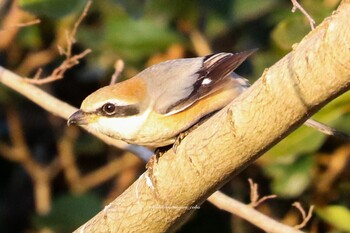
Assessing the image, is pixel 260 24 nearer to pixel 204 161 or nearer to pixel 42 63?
pixel 42 63

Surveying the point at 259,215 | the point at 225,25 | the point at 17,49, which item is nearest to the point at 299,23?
the point at 225,25

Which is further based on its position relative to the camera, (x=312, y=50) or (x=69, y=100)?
(x=69, y=100)

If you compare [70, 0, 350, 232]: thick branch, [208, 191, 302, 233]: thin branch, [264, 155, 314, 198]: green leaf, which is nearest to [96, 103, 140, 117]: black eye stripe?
[70, 0, 350, 232]: thick branch

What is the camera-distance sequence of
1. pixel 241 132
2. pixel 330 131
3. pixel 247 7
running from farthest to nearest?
1. pixel 247 7
2. pixel 330 131
3. pixel 241 132

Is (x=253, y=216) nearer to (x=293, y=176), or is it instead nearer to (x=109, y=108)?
(x=109, y=108)

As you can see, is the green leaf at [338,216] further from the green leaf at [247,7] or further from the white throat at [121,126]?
the white throat at [121,126]

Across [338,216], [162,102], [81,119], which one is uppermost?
[81,119]

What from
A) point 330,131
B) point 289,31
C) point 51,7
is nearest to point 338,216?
point 289,31
